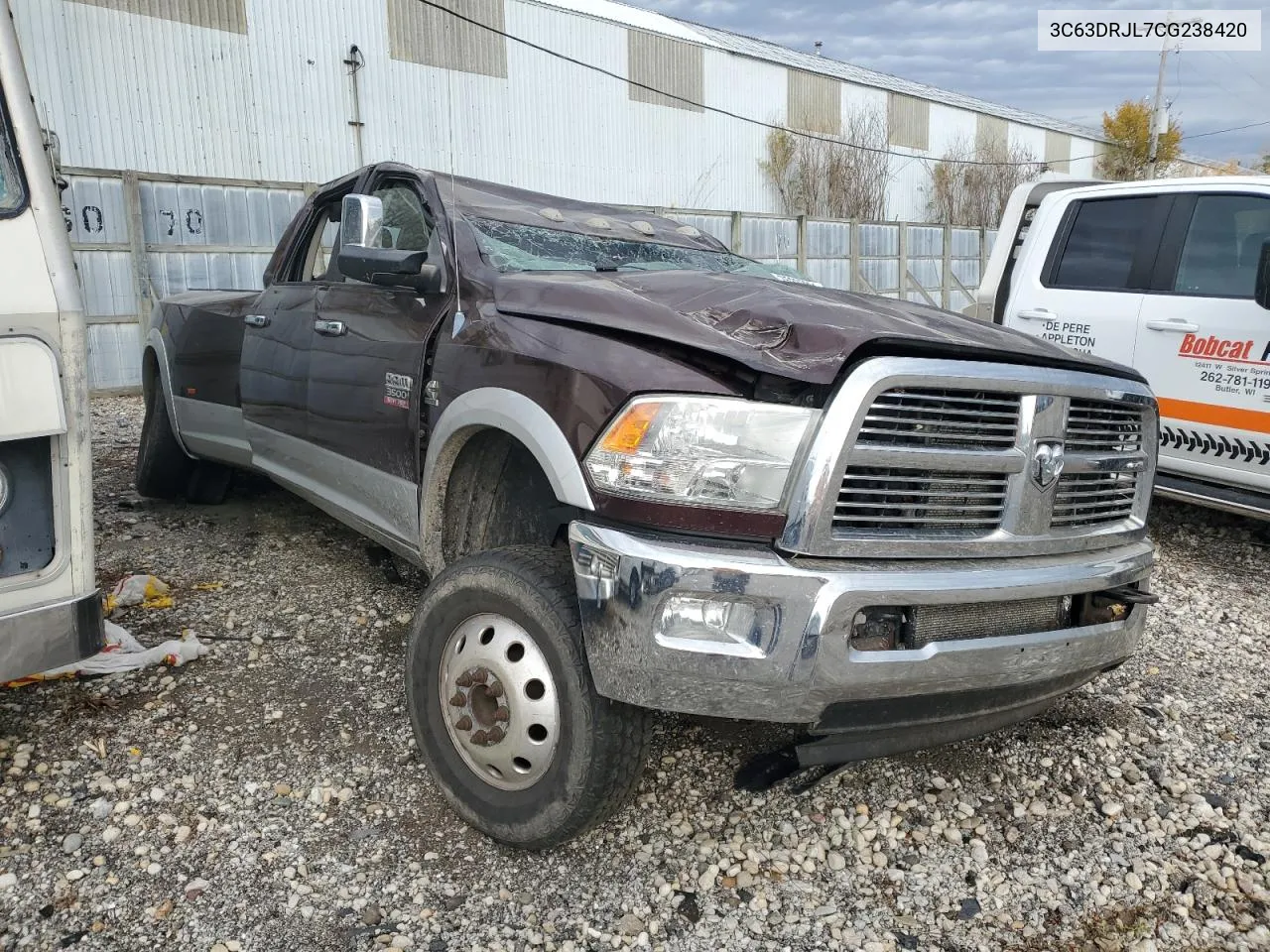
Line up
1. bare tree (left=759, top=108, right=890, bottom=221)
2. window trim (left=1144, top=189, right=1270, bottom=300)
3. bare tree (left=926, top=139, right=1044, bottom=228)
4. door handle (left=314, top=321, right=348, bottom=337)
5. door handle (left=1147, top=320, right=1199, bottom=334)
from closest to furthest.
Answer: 1. door handle (left=314, top=321, right=348, bottom=337)
2. door handle (left=1147, top=320, right=1199, bottom=334)
3. window trim (left=1144, top=189, right=1270, bottom=300)
4. bare tree (left=759, top=108, right=890, bottom=221)
5. bare tree (left=926, top=139, right=1044, bottom=228)

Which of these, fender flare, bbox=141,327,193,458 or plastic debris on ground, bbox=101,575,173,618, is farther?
fender flare, bbox=141,327,193,458

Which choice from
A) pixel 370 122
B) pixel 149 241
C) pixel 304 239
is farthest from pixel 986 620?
pixel 370 122

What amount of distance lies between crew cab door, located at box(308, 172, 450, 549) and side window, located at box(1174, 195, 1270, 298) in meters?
3.90

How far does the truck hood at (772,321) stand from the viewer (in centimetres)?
A: 217

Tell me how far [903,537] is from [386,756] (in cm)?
172

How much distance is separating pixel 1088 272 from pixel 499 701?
15.3 feet

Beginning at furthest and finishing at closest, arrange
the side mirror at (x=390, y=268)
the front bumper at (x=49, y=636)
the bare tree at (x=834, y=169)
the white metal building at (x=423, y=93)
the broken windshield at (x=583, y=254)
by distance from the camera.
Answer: the bare tree at (x=834, y=169) → the white metal building at (x=423, y=93) → the broken windshield at (x=583, y=254) → the side mirror at (x=390, y=268) → the front bumper at (x=49, y=636)

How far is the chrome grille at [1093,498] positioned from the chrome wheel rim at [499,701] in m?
1.37

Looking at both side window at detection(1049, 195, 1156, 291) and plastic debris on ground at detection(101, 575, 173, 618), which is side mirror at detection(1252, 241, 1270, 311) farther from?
plastic debris on ground at detection(101, 575, 173, 618)

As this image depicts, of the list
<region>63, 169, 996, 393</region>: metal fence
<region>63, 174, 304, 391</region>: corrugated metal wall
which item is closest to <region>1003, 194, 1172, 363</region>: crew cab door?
<region>63, 169, 996, 393</region>: metal fence

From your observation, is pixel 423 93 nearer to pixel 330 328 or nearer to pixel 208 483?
pixel 208 483

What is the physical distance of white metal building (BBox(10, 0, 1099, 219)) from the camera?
47.1ft

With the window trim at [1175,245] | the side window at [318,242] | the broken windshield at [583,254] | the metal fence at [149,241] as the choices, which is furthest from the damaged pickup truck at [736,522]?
the metal fence at [149,241]

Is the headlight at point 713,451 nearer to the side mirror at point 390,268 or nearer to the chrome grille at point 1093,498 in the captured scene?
the chrome grille at point 1093,498
